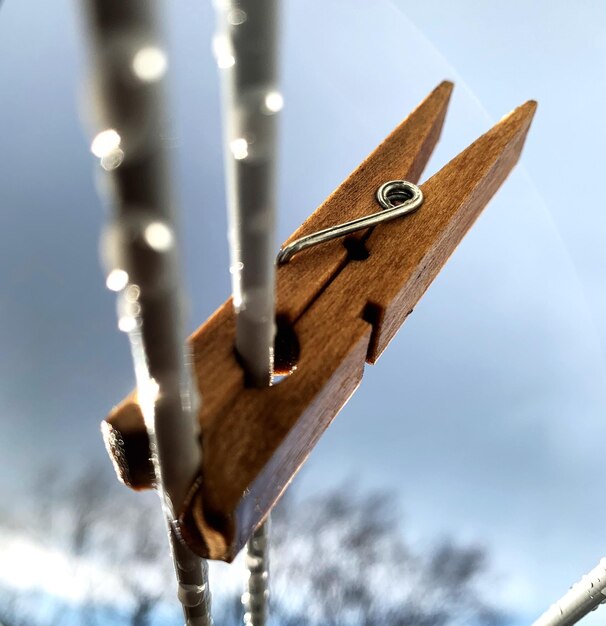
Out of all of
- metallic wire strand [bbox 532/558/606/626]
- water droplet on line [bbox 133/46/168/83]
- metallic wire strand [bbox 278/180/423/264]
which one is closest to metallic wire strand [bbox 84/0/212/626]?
water droplet on line [bbox 133/46/168/83]

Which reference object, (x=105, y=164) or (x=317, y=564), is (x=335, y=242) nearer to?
(x=105, y=164)

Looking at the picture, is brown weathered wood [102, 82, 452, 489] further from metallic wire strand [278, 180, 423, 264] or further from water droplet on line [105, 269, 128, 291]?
water droplet on line [105, 269, 128, 291]

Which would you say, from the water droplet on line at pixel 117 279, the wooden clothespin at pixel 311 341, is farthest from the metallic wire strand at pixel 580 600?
the water droplet on line at pixel 117 279

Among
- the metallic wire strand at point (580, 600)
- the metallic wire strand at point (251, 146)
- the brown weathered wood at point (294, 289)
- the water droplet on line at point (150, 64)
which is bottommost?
the metallic wire strand at point (580, 600)

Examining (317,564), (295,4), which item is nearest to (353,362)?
(295,4)

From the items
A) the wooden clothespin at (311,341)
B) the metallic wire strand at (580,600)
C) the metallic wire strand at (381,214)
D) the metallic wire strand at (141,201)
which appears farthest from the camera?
the metallic wire strand at (580,600)

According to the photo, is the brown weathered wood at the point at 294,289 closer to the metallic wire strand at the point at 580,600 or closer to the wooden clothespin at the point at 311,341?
the wooden clothespin at the point at 311,341
